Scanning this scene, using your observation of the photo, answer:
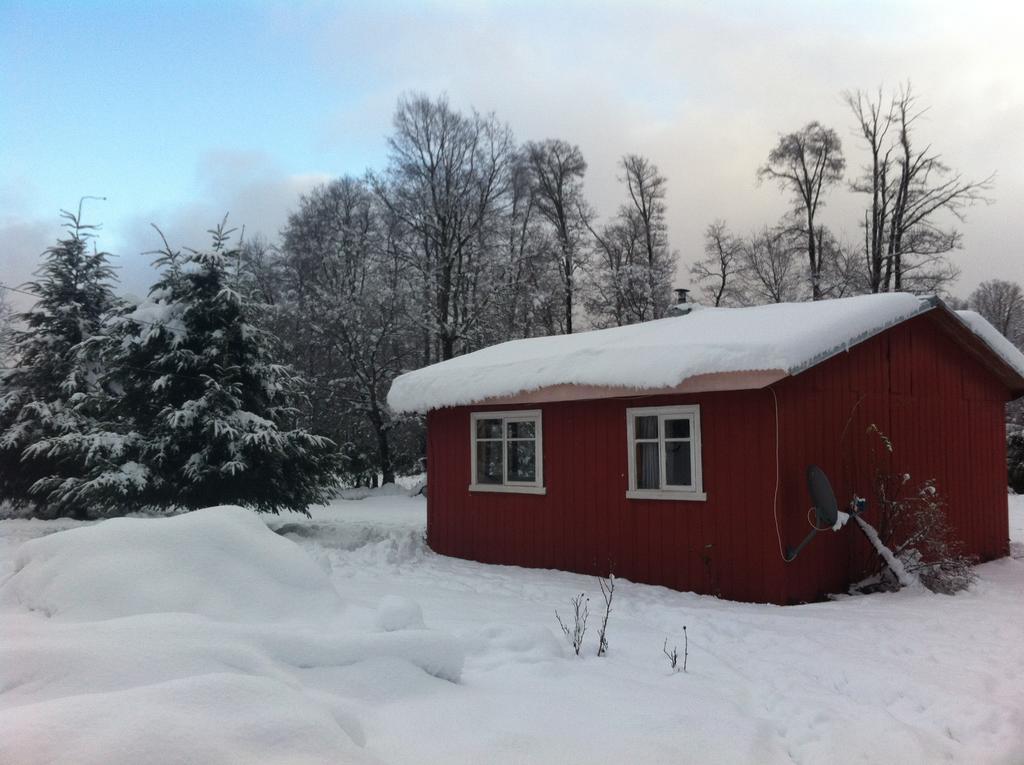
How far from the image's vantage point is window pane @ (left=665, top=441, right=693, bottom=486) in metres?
9.07

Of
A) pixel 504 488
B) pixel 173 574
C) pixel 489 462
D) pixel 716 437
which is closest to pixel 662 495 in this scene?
pixel 716 437

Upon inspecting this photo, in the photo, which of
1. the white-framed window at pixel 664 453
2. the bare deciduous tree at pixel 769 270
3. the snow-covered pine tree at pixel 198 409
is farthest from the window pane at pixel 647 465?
the bare deciduous tree at pixel 769 270

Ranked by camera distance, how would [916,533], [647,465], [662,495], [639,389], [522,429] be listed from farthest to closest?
1. [522,429]
2. [647,465]
3. [662,495]
4. [916,533]
5. [639,389]

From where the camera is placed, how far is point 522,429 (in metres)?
11.0

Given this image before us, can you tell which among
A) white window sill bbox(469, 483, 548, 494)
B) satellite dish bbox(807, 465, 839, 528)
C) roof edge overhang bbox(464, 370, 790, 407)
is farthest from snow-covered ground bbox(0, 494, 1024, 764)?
white window sill bbox(469, 483, 548, 494)

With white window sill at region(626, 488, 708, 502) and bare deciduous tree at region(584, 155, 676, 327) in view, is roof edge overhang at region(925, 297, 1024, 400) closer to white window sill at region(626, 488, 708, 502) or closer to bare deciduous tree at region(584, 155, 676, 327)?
white window sill at region(626, 488, 708, 502)

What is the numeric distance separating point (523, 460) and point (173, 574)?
22.1ft

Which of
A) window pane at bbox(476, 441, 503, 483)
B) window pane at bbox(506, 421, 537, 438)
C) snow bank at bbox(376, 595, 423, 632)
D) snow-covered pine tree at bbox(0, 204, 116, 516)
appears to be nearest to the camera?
snow bank at bbox(376, 595, 423, 632)

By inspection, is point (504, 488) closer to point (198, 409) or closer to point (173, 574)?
point (198, 409)

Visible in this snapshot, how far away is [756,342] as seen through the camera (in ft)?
26.0

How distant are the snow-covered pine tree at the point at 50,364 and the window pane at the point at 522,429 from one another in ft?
31.9

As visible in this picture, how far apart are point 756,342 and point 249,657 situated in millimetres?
6047

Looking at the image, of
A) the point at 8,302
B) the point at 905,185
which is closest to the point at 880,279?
the point at 905,185

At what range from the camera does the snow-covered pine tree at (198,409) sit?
12414mm
